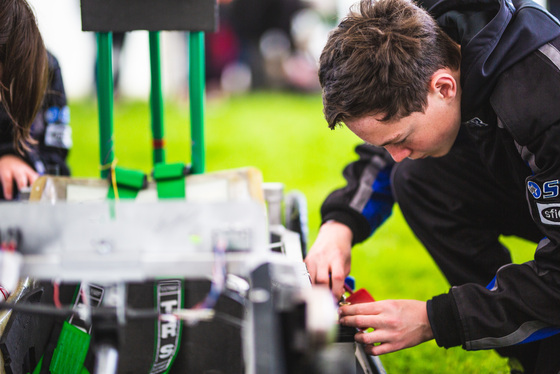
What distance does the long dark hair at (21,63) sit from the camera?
1367 mm

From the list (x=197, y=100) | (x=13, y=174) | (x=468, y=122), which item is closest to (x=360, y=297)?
(x=468, y=122)

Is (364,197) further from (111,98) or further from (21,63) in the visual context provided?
(21,63)

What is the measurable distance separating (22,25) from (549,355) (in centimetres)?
135

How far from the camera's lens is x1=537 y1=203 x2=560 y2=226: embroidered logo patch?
1120mm

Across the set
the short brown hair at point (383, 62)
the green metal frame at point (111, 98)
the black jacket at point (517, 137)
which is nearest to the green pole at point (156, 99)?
the green metal frame at point (111, 98)

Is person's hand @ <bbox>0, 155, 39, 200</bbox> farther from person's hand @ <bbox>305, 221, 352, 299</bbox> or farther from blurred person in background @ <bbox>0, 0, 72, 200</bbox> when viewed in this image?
person's hand @ <bbox>305, 221, 352, 299</bbox>

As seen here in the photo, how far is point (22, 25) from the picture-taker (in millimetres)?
1388

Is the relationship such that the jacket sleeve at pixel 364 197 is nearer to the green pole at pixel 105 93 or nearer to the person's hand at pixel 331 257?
the person's hand at pixel 331 257

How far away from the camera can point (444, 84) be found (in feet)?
4.15

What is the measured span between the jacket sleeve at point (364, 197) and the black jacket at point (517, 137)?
16.3 inches

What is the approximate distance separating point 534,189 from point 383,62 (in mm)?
375

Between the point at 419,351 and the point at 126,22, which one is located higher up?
the point at 126,22

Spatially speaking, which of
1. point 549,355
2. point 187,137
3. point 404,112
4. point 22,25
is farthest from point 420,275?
point 187,137

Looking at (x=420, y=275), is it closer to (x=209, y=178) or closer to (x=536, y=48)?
(x=209, y=178)
